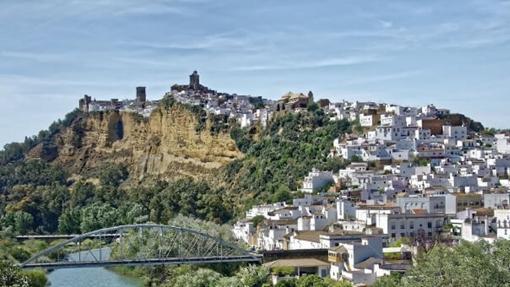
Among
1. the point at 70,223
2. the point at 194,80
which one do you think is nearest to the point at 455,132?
the point at 70,223

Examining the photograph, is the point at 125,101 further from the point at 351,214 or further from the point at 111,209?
the point at 351,214

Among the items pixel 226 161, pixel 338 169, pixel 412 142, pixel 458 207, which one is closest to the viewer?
pixel 458 207

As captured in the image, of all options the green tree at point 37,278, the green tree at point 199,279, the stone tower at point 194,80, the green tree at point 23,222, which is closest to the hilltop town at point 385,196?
the green tree at point 199,279

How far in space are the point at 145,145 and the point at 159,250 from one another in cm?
3809

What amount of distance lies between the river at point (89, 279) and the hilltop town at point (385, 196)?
5705 mm

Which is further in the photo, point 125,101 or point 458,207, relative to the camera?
point 125,101

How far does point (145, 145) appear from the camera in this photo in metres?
72.0

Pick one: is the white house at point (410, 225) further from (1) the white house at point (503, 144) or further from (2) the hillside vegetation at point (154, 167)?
(1) the white house at point (503, 144)

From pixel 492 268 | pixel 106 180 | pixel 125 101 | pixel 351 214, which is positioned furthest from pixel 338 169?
pixel 125 101

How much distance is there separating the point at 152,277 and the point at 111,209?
15.6 meters

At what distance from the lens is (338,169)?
44.8m

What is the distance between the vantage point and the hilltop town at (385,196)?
2961cm

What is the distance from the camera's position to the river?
3578cm

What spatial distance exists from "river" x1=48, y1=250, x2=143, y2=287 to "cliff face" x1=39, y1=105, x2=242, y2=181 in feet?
63.0
